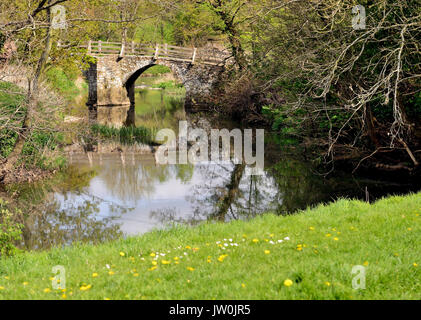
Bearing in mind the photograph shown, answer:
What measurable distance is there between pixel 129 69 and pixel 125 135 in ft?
57.3

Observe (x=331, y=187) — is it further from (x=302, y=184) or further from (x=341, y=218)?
(x=341, y=218)

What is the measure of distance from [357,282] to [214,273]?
4.92ft

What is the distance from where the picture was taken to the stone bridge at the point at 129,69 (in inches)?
1330

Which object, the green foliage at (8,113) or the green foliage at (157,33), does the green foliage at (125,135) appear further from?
the green foliage at (157,33)

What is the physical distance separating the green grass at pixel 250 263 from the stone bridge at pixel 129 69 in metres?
27.0

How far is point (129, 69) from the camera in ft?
118

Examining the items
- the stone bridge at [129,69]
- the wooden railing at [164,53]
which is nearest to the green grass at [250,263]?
the wooden railing at [164,53]

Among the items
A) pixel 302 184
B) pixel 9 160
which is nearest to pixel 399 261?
pixel 302 184

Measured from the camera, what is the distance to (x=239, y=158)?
637 inches

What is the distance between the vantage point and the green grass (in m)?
4.41

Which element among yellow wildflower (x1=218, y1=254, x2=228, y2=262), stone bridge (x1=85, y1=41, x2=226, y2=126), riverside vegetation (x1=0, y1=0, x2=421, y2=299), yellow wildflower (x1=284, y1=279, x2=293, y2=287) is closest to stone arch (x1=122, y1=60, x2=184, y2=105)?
stone bridge (x1=85, y1=41, x2=226, y2=126)

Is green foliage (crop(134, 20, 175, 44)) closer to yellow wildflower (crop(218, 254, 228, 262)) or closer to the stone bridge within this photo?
the stone bridge

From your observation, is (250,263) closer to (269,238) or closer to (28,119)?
(269,238)

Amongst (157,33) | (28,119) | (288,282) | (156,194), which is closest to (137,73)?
(157,33)
